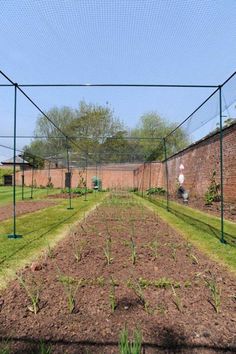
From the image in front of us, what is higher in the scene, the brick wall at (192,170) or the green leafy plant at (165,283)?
the brick wall at (192,170)

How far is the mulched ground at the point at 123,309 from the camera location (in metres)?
1.61

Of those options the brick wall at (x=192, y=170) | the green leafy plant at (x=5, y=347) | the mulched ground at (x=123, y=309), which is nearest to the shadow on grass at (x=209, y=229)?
the mulched ground at (x=123, y=309)

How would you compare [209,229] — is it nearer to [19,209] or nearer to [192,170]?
[19,209]

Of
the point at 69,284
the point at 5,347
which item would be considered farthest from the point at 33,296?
the point at 5,347

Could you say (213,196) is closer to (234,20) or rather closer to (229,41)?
(229,41)

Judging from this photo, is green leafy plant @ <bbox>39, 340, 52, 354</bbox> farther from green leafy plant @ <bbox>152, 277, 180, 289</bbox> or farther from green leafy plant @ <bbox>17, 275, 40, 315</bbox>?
green leafy plant @ <bbox>152, 277, 180, 289</bbox>

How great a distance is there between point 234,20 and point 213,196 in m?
5.15

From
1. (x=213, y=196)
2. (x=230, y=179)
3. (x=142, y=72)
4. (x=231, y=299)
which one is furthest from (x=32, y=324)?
(x=213, y=196)

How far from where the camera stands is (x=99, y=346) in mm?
1564

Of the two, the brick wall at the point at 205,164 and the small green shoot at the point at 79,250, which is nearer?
the small green shoot at the point at 79,250

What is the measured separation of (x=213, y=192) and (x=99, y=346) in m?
7.88

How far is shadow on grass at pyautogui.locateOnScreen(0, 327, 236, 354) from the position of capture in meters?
1.53

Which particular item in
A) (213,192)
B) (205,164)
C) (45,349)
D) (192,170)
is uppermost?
(205,164)

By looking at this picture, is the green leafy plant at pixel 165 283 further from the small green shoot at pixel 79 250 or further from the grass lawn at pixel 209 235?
the small green shoot at pixel 79 250
